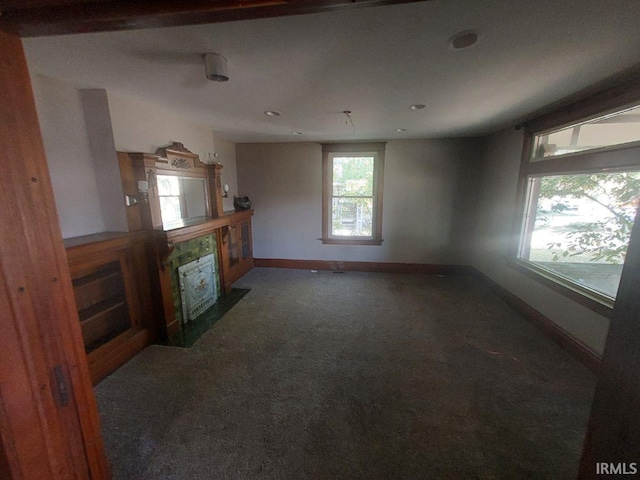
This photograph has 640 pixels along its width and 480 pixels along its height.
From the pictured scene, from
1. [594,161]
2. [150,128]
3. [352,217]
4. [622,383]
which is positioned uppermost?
[150,128]

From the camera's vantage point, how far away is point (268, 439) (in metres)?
1.58

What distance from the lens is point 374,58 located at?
1.58m

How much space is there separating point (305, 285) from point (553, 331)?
2945mm

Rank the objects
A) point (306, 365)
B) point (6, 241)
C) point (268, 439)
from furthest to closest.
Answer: point (306, 365)
point (268, 439)
point (6, 241)

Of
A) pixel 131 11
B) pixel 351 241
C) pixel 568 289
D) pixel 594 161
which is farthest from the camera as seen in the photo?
pixel 351 241

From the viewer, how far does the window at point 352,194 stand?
4379 mm

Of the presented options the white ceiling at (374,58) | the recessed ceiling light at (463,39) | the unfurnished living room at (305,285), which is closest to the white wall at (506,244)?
the unfurnished living room at (305,285)

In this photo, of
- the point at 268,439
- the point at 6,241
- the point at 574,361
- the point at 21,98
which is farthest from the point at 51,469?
the point at 574,361

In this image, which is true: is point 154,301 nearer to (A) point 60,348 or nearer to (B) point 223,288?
(B) point 223,288

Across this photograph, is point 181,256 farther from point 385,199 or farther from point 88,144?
point 385,199

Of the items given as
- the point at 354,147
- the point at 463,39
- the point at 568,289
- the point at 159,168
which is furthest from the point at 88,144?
the point at 568,289

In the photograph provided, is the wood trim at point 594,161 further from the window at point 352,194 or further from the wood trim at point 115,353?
the wood trim at point 115,353

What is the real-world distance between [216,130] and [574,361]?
470cm

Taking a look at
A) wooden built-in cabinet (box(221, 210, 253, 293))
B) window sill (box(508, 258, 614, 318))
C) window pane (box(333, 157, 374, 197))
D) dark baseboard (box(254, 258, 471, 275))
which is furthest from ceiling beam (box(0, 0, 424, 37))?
dark baseboard (box(254, 258, 471, 275))
